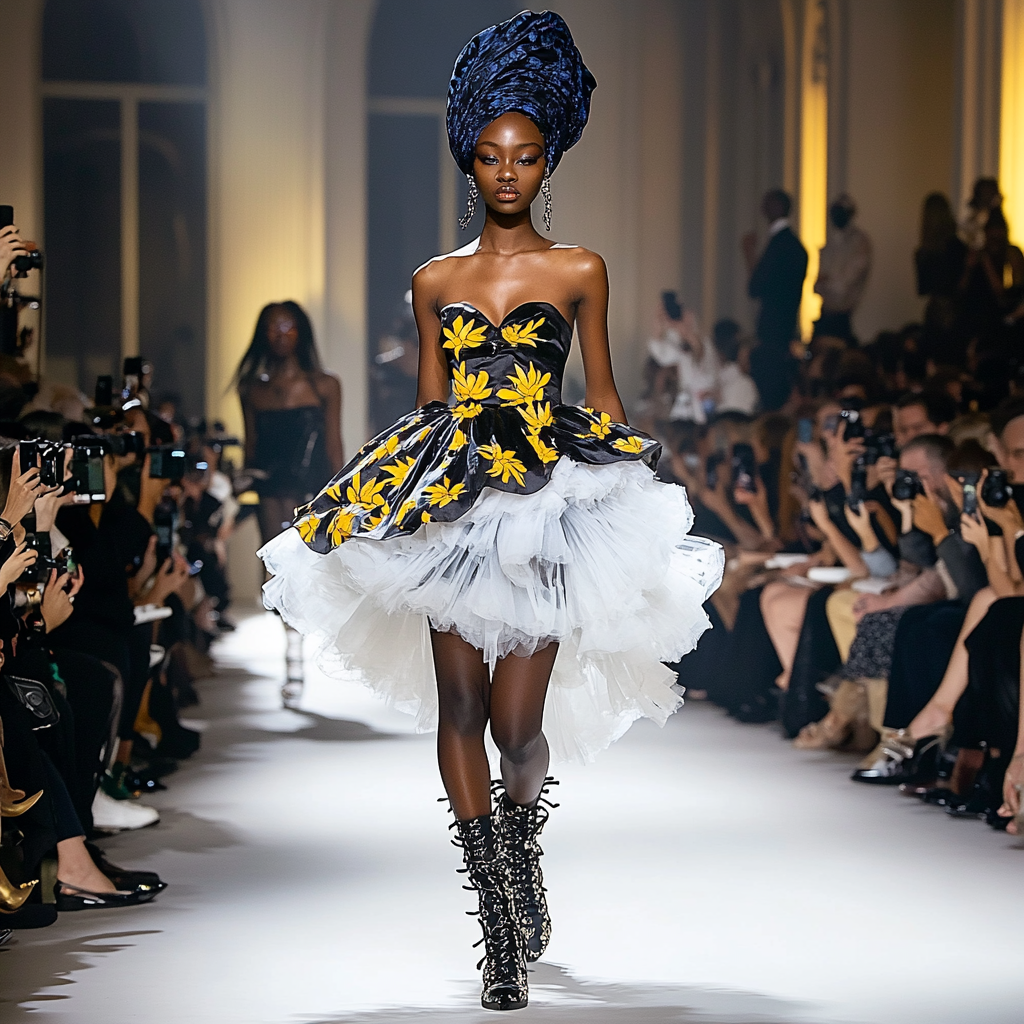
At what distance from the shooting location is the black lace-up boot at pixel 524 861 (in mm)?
3123

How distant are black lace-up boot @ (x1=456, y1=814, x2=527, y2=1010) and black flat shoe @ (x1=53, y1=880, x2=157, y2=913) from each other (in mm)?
965

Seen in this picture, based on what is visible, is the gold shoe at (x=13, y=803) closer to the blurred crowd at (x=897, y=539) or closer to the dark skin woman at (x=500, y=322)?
the dark skin woman at (x=500, y=322)

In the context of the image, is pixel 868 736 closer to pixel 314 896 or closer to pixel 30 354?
pixel 314 896

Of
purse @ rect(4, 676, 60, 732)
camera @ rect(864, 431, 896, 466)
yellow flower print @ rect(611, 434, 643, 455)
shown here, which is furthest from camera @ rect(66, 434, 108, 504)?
camera @ rect(864, 431, 896, 466)

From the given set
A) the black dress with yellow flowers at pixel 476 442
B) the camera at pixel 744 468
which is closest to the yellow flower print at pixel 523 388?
the black dress with yellow flowers at pixel 476 442

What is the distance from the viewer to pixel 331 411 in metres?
7.02

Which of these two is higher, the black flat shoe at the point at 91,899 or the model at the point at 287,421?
the model at the point at 287,421

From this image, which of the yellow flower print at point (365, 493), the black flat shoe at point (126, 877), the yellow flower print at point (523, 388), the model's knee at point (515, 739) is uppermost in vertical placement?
the yellow flower print at point (523, 388)

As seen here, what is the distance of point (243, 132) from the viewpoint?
1167 cm

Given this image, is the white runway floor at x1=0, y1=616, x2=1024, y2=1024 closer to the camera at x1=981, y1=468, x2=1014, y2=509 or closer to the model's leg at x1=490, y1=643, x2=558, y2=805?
the model's leg at x1=490, y1=643, x2=558, y2=805

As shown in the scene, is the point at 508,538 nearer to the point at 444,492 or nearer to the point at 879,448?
the point at 444,492

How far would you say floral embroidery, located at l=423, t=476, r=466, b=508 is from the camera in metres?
3.01

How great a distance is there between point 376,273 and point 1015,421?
803cm

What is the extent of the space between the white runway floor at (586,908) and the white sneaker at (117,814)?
1.8 inches
